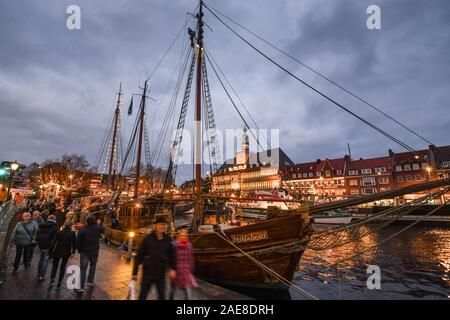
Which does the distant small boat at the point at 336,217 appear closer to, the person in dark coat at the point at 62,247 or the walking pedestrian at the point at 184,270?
the walking pedestrian at the point at 184,270

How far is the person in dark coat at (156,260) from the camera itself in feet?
15.3

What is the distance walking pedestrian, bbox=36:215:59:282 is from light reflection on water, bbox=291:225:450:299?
383 inches

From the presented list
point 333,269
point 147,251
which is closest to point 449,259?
point 333,269

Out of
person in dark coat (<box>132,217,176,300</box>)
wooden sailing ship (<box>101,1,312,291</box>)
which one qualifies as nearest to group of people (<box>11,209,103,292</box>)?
person in dark coat (<box>132,217,176,300</box>)

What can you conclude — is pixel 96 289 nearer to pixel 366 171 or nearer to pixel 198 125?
pixel 198 125

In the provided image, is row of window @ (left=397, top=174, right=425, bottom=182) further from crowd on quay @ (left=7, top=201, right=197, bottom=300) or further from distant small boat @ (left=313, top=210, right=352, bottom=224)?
crowd on quay @ (left=7, top=201, right=197, bottom=300)

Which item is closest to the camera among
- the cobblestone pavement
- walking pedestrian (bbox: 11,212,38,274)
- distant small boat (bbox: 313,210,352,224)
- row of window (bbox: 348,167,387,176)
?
the cobblestone pavement

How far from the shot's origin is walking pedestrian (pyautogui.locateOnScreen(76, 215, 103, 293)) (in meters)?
6.31

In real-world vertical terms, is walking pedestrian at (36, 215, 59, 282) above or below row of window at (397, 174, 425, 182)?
below

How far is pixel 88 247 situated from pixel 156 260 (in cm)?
295

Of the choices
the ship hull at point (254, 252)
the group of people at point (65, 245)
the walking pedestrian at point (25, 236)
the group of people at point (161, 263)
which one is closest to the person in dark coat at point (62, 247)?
the group of people at point (65, 245)
